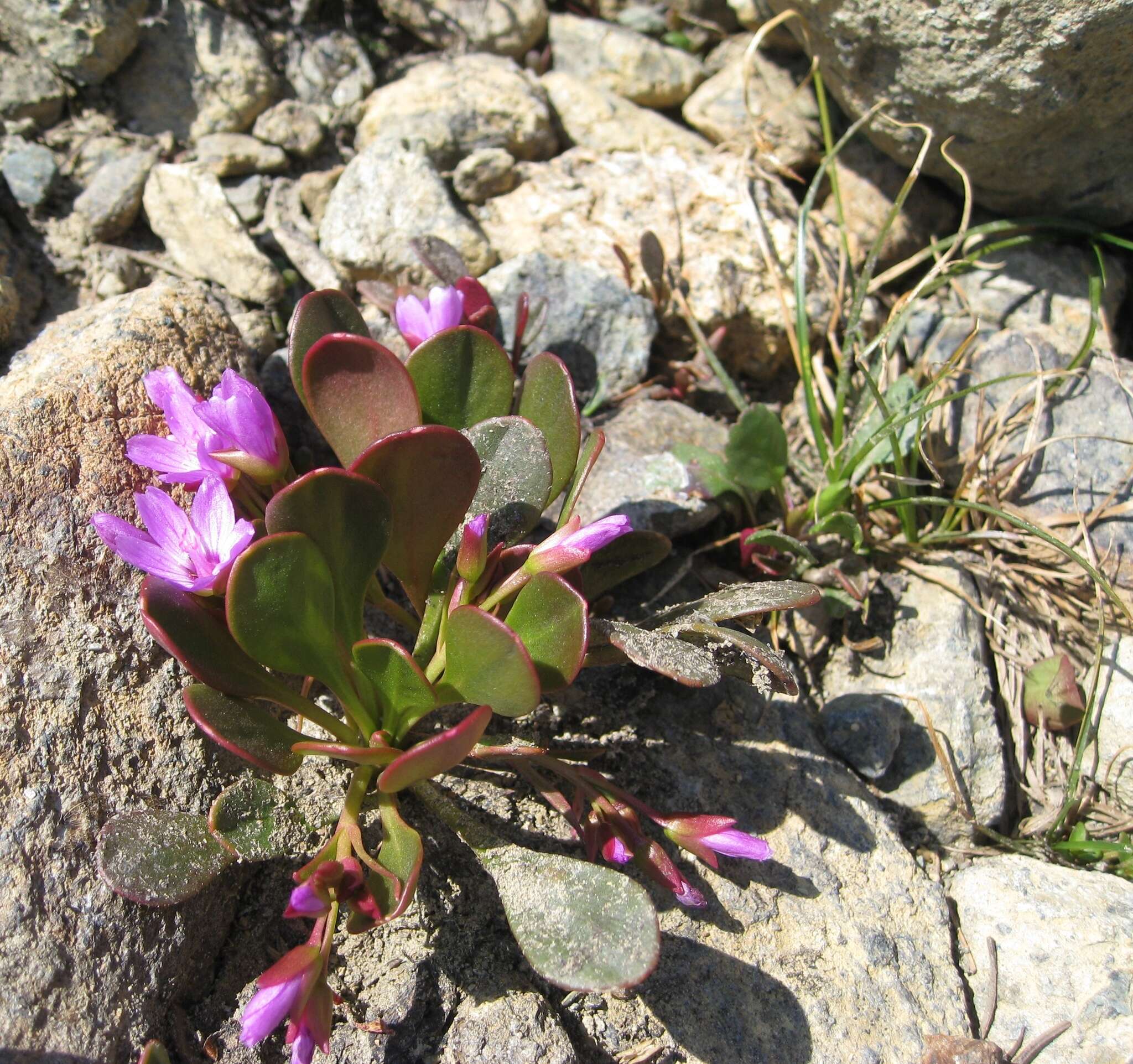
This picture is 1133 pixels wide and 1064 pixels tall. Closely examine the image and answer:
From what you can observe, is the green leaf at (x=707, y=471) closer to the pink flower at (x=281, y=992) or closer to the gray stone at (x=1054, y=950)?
the gray stone at (x=1054, y=950)

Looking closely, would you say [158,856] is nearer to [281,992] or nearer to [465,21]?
[281,992]

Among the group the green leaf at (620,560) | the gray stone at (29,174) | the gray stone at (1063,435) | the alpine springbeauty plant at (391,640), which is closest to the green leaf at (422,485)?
the alpine springbeauty plant at (391,640)

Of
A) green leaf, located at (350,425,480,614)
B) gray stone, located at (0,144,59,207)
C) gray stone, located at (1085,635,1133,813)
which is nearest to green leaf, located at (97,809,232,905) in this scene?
green leaf, located at (350,425,480,614)

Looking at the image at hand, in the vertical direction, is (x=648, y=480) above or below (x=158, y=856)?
above

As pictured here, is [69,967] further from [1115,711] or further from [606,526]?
[1115,711]

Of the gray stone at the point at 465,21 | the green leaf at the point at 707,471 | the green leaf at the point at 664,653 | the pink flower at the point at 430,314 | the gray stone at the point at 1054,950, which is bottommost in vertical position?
the gray stone at the point at 1054,950

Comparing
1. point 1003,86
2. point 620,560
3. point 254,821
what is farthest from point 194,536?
point 1003,86

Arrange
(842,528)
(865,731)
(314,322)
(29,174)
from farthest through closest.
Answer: (29,174), (842,528), (865,731), (314,322)
